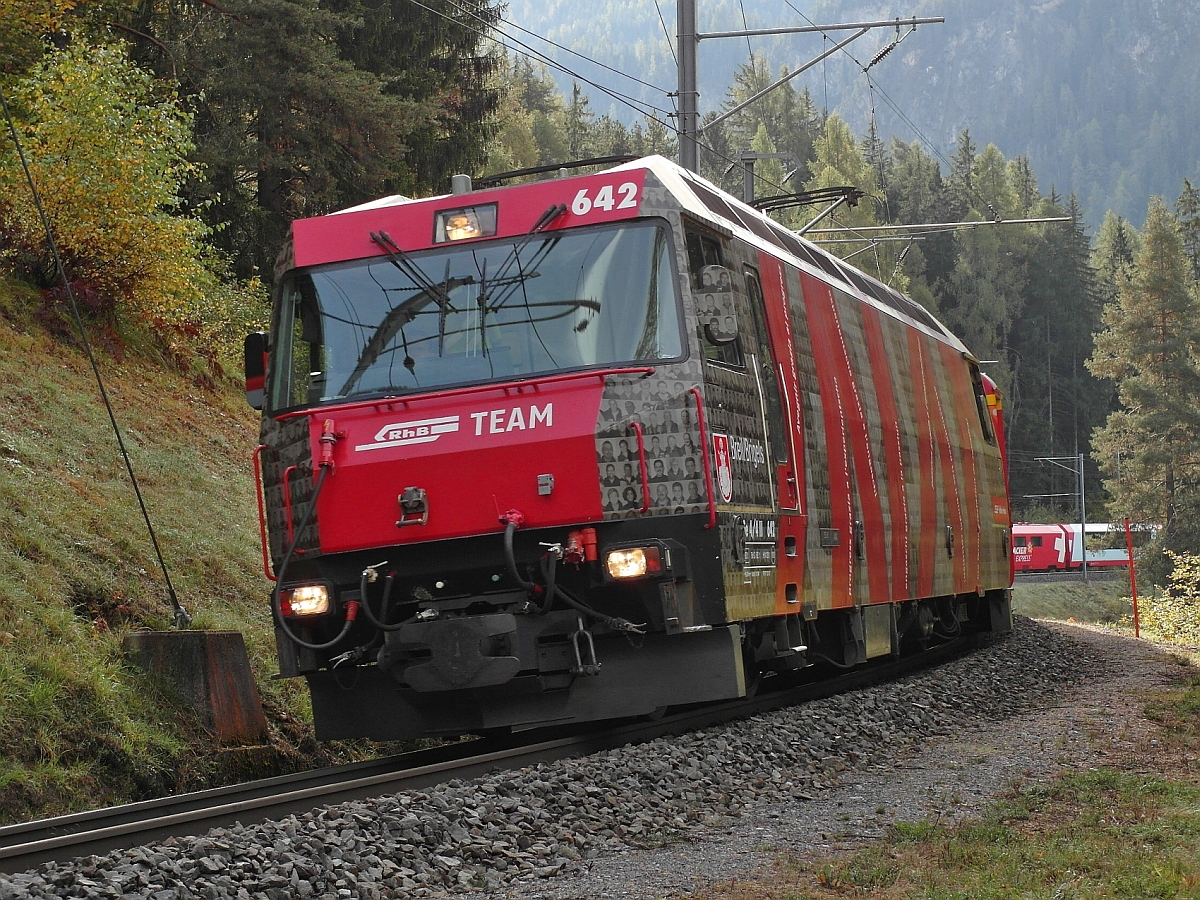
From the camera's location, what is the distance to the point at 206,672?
10227 millimetres

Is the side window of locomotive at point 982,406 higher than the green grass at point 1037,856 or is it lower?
higher

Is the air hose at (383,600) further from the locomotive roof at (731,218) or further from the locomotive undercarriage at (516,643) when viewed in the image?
the locomotive roof at (731,218)

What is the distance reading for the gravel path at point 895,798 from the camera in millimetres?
5930

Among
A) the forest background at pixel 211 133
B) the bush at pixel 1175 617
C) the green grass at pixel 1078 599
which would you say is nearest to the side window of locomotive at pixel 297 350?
the forest background at pixel 211 133

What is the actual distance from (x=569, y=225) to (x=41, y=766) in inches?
174

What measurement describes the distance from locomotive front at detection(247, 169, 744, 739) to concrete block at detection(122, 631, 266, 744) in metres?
1.49

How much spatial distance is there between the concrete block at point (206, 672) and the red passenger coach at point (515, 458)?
120cm

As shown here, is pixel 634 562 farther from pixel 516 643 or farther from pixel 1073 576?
pixel 1073 576

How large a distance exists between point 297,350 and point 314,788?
2.83 metres

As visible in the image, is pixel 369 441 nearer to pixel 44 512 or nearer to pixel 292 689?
pixel 292 689

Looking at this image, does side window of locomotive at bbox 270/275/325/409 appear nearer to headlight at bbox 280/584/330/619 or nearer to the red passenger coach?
the red passenger coach

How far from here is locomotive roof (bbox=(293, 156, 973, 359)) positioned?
900cm

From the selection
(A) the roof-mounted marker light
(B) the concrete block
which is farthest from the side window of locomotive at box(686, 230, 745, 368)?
(B) the concrete block

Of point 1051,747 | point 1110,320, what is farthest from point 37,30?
point 1110,320
